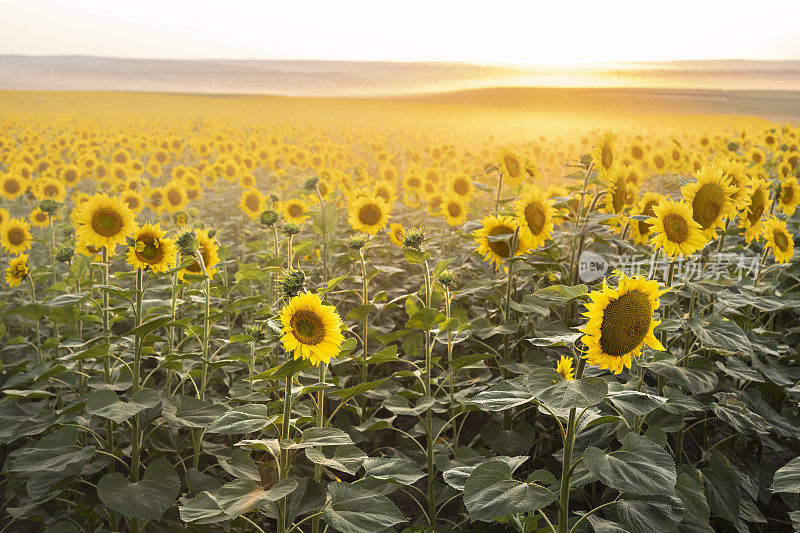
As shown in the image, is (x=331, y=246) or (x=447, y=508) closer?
(x=447, y=508)

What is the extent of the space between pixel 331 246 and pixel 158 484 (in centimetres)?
285

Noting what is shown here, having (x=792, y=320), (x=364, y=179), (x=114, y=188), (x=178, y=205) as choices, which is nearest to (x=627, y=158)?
(x=792, y=320)

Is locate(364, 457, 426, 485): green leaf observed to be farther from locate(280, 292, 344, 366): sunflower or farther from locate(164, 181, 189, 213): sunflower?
locate(164, 181, 189, 213): sunflower

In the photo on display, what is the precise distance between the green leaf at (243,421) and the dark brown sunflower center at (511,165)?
12.2ft

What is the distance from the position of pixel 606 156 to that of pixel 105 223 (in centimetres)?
336

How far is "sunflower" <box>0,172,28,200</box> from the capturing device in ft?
26.5

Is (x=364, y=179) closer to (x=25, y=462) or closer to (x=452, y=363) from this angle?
(x=452, y=363)

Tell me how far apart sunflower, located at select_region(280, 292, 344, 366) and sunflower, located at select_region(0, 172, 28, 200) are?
26.3 feet

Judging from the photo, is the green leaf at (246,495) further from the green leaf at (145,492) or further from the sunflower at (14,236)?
A: the sunflower at (14,236)

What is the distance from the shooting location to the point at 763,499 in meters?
3.03

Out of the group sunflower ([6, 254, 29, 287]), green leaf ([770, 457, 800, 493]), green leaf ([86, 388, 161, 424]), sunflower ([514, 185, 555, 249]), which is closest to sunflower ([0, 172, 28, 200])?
sunflower ([6, 254, 29, 287])

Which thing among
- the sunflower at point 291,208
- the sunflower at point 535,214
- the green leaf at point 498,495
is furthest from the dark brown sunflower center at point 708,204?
the sunflower at point 291,208

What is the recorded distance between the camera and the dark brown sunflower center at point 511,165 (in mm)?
5094

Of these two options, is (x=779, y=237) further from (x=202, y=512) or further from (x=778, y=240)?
(x=202, y=512)
